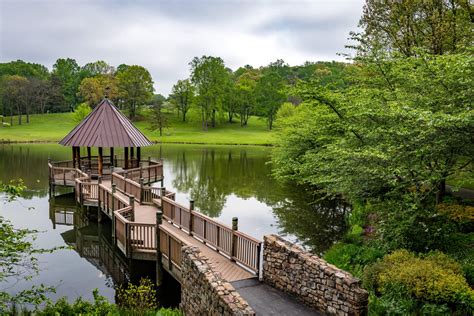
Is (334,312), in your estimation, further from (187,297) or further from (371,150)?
(371,150)

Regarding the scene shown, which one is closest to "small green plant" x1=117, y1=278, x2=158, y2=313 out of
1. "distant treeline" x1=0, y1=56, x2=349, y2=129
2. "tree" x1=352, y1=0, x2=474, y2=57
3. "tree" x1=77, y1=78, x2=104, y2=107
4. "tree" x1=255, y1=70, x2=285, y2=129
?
"tree" x1=352, y1=0, x2=474, y2=57

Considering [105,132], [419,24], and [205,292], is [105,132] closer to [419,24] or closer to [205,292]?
[205,292]

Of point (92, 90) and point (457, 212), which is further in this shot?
point (92, 90)

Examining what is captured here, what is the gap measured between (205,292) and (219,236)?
361 cm

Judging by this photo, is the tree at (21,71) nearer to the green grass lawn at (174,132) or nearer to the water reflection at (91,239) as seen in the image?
the green grass lawn at (174,132)

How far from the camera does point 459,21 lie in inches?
701

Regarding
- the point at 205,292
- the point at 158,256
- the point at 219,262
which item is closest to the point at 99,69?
the point at 158,256

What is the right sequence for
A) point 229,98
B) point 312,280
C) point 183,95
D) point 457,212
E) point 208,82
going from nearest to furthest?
point 312,280
point 457,212
point 208,82
point 229,98
point 183,95

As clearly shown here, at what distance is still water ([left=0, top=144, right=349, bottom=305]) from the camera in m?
12.6

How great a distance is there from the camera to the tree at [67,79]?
90.9 meters

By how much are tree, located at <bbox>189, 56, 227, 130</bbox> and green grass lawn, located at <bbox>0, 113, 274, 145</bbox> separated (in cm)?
336

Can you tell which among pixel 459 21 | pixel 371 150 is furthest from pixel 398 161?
pixel 459 21

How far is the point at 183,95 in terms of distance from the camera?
7744cm

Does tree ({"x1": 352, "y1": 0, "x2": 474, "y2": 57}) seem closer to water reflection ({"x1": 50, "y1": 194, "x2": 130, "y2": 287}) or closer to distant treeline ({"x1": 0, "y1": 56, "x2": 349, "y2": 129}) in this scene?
water reflection ({"x1": 50, "y1": 194, "x2": 130, "y2": 287})
